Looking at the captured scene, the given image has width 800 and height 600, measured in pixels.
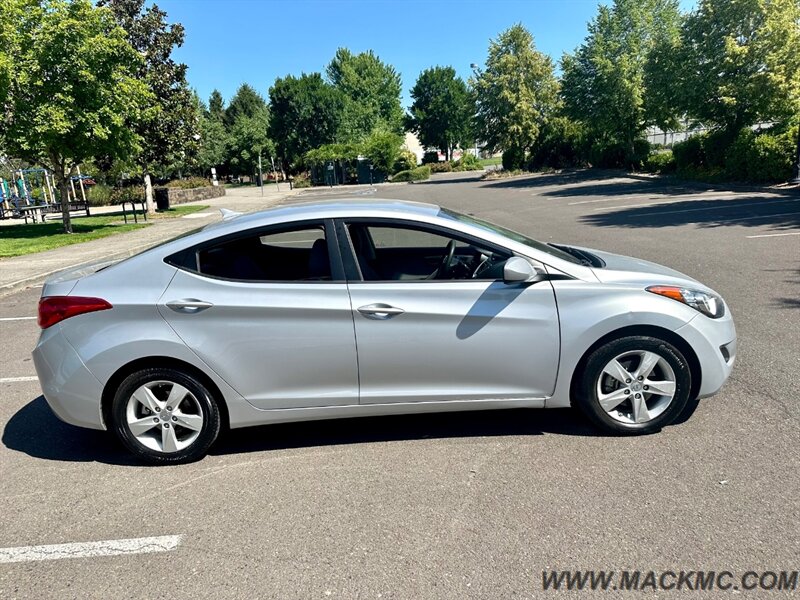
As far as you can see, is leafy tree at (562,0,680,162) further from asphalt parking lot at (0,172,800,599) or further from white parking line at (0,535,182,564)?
white parking line at (0,535,182,564)

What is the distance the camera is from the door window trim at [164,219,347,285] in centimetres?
366

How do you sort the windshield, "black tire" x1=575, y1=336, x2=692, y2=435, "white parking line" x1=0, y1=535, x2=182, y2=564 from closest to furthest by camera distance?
"white parking line" x1=0, y1=535, x2=182, y2=564, "black tire" x1=575, y1=336, x2=692, y2=435, the windshield

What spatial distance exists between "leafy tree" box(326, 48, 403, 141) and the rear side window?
74.9m

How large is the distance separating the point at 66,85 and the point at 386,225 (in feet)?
54.3

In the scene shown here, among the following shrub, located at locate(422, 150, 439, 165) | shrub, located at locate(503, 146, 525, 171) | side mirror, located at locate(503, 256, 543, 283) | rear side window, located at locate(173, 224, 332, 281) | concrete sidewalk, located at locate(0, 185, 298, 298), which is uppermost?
shrub, located at locate(422, 150, 439, 165)

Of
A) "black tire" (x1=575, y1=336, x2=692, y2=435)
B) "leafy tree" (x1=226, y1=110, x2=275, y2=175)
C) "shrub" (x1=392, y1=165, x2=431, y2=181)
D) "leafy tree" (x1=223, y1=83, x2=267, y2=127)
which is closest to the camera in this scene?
"black tire" (x1=575, y1=336, x2=692, y2=435)

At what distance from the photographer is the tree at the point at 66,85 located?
52.5 feet

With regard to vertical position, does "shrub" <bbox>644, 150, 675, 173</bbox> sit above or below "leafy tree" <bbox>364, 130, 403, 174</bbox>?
below

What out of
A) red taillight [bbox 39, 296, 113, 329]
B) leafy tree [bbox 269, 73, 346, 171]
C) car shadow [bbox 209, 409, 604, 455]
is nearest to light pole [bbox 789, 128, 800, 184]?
car shadow [bbox 209, 409, 604, 455]

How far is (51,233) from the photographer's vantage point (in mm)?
18984

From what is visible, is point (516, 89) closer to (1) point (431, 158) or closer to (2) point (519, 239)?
(1) point (431, 158)

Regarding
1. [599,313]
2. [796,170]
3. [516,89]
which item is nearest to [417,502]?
[599,313]

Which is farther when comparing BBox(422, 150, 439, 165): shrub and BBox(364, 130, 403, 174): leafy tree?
BBox(422, 150, 439, 165): shrub

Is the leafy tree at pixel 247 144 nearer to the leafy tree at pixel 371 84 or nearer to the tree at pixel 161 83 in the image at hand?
the leafy tree at pixel 371 84
